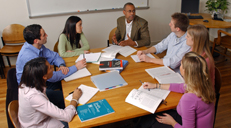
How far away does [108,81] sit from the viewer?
179 centimetres

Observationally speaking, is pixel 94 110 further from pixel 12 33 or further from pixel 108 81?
pixel 12 33

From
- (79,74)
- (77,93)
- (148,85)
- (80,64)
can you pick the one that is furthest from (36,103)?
(148,85)

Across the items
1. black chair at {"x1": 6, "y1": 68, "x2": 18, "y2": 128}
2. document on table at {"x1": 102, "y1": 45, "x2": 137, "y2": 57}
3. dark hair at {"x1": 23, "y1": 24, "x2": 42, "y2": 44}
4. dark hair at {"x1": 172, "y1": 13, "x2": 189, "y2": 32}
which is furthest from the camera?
document on table at {"x1": 102, "y1": 45, "x2": 137, "y2": 57}

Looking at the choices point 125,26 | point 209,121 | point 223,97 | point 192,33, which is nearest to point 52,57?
point 125,26

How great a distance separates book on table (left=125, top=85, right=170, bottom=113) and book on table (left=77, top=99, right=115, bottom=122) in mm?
178

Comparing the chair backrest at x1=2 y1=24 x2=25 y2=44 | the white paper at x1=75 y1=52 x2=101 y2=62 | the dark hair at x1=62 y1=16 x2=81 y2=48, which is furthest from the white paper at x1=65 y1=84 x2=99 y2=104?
the chair backrest at x1=2 y1=24 x2=25 y2=44

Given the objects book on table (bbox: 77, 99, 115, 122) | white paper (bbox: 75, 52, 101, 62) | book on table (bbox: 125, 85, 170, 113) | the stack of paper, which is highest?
white paper (bbox: 75, 52, 101, 62)

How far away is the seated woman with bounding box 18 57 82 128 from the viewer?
1.37 m

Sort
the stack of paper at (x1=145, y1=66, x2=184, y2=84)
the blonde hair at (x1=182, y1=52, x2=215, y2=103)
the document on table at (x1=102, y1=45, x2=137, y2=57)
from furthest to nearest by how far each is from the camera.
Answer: the document on table at (x1=102, y1=45, x2=137, y2=57) → the stack of paper at (x1=145, y1=66, x2=184, y2=84) → the blonde hair at (x1=182, y1=52, x2=215, y2=103)

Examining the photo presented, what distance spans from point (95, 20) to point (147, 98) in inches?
114

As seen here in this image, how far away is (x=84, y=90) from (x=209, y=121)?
3.28ft

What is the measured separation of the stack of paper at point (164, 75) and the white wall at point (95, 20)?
2428 mm

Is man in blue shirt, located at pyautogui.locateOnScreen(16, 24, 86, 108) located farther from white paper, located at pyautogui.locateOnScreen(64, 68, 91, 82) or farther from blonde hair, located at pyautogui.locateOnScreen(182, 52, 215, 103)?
blonde hair, located at pyautogui.locateOnScreen(182, 52, 215, 103)

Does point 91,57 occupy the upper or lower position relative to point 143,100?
upper
